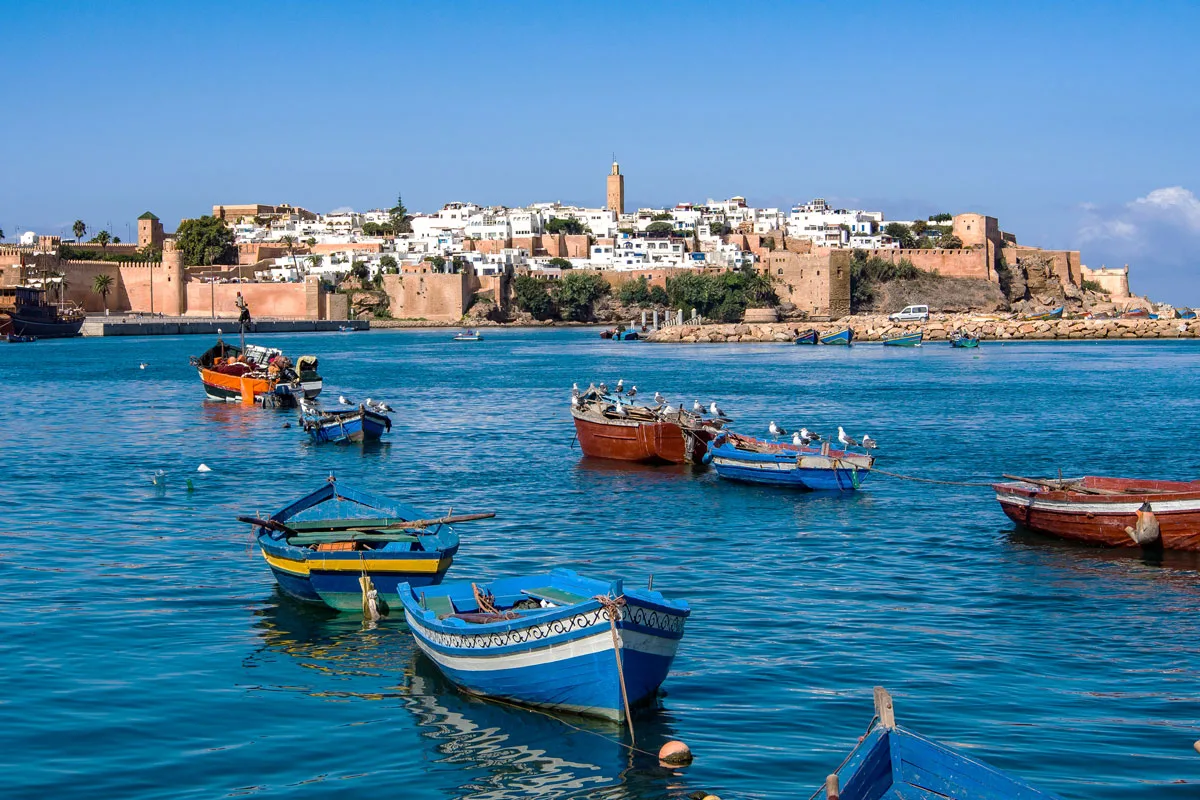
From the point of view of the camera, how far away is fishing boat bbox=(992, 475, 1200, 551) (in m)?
14.2

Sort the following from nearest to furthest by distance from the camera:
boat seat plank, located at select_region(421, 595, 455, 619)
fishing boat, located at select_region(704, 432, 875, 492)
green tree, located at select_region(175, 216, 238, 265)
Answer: boat seat plank, located at select_region(421, 595, 455, 619), fishing boat, located at select_region(704, 432, 875, 492), green tree, located at select_region(175, 216, 238, 265)

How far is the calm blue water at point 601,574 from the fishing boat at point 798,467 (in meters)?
0.42

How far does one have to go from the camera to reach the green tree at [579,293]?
93938 mm

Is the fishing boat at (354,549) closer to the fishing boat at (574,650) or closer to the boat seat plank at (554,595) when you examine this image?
the boat seat plank at (554,595)

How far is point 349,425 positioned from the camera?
26.3m

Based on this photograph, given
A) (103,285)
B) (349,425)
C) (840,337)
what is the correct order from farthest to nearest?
(103,285)
(840,337)
(349,425)

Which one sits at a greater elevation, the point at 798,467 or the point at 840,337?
the point at 840,337

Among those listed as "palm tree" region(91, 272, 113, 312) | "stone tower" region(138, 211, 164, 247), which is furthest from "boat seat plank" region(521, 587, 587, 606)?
"stone tower" region(138, 211, 164, 247)

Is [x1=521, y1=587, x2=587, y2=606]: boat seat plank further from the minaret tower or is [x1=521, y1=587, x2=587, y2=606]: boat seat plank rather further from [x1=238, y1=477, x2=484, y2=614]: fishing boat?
the minaret tower

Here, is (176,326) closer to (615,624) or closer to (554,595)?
(554,595)

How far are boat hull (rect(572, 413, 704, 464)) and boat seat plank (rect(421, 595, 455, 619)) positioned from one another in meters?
12.5

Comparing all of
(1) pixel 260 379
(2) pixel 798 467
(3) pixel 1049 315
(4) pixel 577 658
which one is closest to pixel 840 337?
(3) pixel 1049 315

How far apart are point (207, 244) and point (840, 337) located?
5503 centimetres

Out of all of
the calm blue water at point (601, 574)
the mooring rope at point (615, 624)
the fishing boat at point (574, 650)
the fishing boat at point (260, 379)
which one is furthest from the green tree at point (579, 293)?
the mooring rope at point (615, 624)
